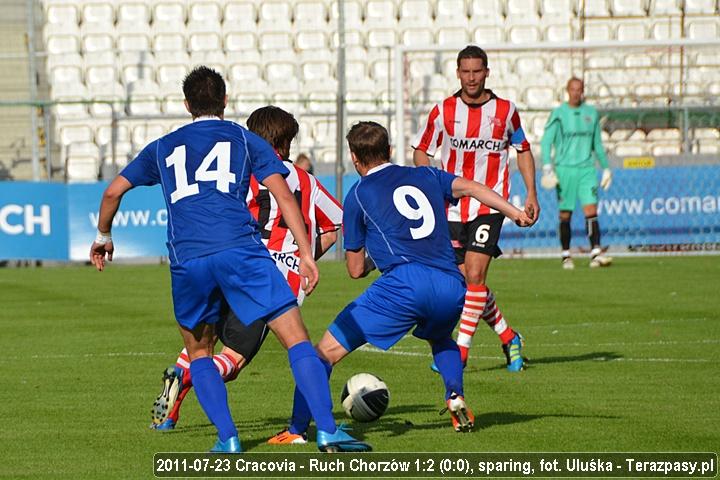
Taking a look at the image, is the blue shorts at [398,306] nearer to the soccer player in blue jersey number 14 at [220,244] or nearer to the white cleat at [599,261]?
the soccer player in blue jersey number 14 at [220,244]

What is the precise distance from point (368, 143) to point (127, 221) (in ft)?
50.1

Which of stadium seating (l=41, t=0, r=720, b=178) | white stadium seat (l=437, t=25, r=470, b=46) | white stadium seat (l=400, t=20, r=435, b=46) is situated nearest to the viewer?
stadium seating (l=41, t=0, r=720, b=178)

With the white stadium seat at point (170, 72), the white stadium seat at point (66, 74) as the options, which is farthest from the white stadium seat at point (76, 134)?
the white stadium seat at point (170, 72)

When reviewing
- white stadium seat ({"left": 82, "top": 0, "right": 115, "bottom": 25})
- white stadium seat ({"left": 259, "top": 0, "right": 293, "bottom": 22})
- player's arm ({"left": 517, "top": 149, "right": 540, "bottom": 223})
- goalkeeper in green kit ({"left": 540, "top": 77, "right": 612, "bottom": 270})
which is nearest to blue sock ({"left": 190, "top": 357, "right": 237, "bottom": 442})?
player's arm ({"left": 517, "top": 149, "right": 540, "bottom": 223})

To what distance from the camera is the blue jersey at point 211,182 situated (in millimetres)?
6306

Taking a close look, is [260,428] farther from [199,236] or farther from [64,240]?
[64,240]

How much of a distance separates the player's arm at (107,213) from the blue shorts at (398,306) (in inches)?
47.1

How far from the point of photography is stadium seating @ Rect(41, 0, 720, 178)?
23094 millimetres

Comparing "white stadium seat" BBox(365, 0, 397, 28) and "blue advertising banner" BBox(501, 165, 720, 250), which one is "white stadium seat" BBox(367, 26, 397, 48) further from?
"blue advertising banner" BBox(501, 165, 720, 250)

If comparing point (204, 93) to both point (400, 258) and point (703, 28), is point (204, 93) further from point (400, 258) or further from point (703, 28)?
point (703, 28)

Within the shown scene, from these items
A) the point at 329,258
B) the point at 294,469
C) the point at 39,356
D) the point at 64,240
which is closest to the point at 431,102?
the point at 329,258

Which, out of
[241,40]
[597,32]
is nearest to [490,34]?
[597,32]

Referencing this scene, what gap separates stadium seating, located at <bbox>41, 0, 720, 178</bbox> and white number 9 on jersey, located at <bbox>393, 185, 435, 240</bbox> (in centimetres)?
1544

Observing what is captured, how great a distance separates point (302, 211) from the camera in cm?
760
